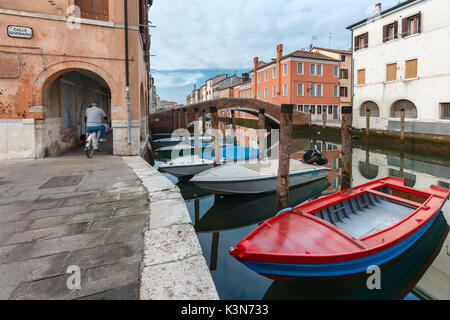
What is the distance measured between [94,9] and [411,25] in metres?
17.6

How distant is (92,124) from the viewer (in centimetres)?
799

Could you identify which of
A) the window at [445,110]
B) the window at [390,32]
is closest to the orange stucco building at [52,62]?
the window at [445,110]

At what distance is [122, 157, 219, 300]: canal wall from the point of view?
6.69 feet

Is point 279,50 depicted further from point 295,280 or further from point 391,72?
point 295,280

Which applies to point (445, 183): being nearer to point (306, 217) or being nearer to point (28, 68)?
point (306, 217)

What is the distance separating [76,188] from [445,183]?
11707mm

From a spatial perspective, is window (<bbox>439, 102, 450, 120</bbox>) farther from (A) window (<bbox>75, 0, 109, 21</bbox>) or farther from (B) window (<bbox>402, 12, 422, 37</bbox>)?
(A) window (<bbox>75, 0, 109, 21</bbox>)

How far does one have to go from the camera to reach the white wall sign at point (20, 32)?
7.02 metres

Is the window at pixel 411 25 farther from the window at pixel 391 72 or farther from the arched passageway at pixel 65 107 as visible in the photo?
the arched passageway at pixel 65 107

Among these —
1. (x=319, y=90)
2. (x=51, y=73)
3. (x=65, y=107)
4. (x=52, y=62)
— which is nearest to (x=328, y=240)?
(x=51, y=73)

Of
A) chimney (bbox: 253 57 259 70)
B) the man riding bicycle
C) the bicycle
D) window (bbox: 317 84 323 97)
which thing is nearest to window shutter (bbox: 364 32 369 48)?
window (bbox: 317 84 323 97)

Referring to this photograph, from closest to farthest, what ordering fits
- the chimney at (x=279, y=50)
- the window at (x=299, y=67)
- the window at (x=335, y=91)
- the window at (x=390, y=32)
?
the window at (x=390, y=32), the window at (x=299, y=67), the chimney at (x=279, y=50), the window at (x=335, y=91)

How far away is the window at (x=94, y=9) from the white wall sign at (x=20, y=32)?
1502 millimetres

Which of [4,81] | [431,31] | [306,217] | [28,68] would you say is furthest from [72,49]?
[431,31]
